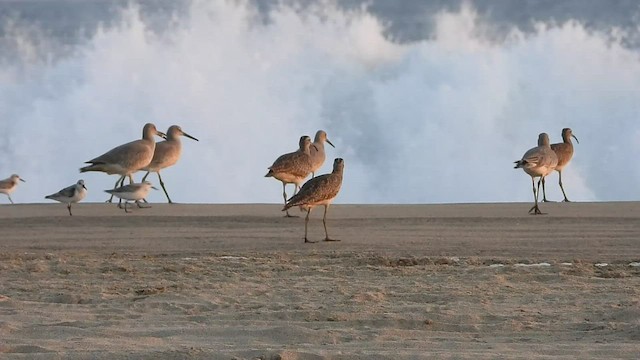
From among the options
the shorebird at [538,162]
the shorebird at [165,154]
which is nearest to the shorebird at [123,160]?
the shorebird at [165,154]

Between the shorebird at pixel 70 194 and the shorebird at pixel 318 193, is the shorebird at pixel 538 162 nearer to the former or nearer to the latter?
the shorebird at pixel 318 193

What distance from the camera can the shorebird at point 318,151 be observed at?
A: 2163 centimetres

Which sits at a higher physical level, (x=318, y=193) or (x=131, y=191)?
(x=131, y=191)

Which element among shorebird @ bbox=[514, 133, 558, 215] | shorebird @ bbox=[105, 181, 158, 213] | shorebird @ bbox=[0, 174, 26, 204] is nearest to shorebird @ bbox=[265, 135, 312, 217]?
shorebird @ bbox=[105, 181, 158, 213]

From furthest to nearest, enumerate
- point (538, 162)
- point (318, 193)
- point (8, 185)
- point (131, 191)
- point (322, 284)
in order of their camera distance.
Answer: point (8, 185), point (538, 162), point (131, 191), point (318, 193), point (322, 284)

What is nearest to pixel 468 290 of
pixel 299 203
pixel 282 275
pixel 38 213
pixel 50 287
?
pixel 282 275

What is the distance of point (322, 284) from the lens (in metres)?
11.1

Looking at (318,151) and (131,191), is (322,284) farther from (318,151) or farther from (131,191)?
(318,151)

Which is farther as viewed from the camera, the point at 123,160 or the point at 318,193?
the point at 123,160

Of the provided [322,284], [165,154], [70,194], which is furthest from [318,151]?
[322,284]

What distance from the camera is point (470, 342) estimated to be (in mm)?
7695

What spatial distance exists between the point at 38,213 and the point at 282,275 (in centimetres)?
921

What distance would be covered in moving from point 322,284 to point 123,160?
1148 cm

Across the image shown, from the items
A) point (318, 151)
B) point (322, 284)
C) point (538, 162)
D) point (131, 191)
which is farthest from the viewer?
point (318, 151)
